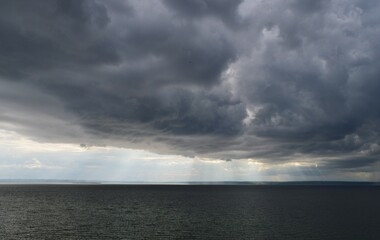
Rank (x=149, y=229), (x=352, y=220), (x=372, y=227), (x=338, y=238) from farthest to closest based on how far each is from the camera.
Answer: (x=352, y=220), (x=372, y=227), (x=149, y=229), (x=338, y=238)

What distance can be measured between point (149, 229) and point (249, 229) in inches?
1101

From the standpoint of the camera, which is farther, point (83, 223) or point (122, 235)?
point (83, 223)

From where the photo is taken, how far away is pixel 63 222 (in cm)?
10144

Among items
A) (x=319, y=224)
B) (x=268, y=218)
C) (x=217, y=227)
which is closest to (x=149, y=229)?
(x=217, y=227)

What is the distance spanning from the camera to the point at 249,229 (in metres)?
90.5

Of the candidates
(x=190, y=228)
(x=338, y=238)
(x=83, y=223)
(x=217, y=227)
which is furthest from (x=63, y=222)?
(x=338, y=238)

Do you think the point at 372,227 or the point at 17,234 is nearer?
the point at 17,234

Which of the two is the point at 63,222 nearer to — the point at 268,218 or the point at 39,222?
the point at 39,222

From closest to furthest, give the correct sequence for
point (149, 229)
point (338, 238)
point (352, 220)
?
point (338, 238)
point (149, 229)
point (352, 220)

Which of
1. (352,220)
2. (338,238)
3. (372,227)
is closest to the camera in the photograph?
(338,238)

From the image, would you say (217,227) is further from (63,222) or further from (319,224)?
(63,222)

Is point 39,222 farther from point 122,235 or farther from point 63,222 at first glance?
point 122,235

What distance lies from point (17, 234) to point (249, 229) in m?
60.9

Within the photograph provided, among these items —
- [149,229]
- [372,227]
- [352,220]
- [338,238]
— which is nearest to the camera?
[338,238]
